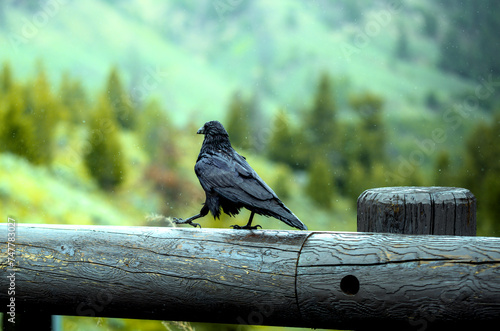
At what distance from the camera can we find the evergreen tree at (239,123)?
5.62m

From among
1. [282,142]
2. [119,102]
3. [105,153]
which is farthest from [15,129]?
[282,142]

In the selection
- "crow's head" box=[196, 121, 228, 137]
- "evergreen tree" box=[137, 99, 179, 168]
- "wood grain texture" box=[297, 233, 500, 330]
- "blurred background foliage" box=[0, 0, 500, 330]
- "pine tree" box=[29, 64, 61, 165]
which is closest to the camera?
"wood grain texture" box=[297, 233, 500, 330]

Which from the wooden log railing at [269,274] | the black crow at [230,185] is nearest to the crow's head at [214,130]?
the black crow at [230,185]

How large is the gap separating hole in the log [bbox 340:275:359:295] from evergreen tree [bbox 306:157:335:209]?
13.7 feet

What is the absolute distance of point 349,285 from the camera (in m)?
1.39

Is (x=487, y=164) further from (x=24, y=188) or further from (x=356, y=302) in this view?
(x=24, y=188)

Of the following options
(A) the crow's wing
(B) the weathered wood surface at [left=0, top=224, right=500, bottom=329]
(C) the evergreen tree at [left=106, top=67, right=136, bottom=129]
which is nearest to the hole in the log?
(B) the weathered wood surface at [left=0, top=224, right=500, bottom=329]

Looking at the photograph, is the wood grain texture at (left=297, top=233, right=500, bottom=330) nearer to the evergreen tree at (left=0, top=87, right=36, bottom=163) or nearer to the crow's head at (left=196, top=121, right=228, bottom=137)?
the crow's head at (left=196, top=121, right=228, bottom=137)

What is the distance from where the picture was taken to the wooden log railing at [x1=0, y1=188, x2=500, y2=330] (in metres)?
1.30

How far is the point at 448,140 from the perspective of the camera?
541 centimetres

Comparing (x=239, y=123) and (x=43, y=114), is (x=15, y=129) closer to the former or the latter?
(x=43, y=114)

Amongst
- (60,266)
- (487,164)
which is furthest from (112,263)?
(487,164)

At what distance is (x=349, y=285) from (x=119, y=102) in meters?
5.26

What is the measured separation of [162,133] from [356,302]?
5.03m
